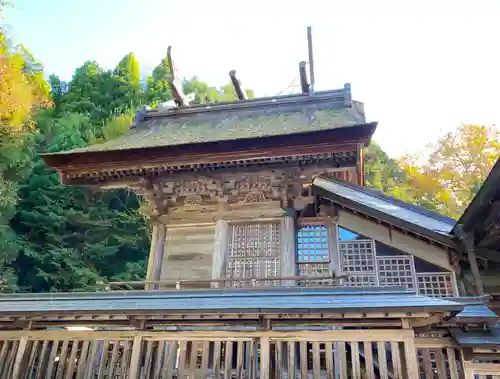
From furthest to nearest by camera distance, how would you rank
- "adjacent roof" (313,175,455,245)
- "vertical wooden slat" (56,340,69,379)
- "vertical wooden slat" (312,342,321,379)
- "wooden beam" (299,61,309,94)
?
"wooden beam" (299,61,309,94) → "adjacent roof" (313,175,455,245) → "vertical wooden slat" (56,340,69,379) → "vertical wooden slat" (312,342,321,379)

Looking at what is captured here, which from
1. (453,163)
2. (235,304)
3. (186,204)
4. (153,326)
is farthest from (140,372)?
(453,163)

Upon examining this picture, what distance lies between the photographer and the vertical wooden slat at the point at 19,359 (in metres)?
6.73

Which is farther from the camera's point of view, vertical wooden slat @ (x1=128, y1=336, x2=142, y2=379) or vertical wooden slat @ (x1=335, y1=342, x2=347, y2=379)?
vertical wooden slat @ (x1=128, y1=336, x2=142, y2=379)

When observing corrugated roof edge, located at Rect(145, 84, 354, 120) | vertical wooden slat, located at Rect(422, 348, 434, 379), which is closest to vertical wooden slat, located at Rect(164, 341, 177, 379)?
vertical wooden slat, located at Rect(422, 348, 434, 379)

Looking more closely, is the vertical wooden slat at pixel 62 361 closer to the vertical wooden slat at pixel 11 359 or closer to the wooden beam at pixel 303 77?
the vertical wooden slat at pixel 11 359

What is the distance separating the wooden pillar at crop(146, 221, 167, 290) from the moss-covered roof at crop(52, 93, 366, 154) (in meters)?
2.14

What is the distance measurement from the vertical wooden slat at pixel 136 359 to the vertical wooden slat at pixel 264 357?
78.0 inches

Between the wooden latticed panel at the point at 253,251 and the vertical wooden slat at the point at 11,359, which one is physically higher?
the wooden latticed panel at the point at 253,251

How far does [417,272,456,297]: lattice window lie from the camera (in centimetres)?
876

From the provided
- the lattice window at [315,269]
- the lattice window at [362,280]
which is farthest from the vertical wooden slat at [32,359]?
the lattice window at [362,280]

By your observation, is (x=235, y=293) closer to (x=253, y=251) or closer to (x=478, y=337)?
(x=253, y=251)

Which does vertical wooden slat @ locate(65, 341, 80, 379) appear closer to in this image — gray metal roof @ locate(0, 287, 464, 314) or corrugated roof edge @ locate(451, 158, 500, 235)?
gray metal roof @ locate(0, 287, 464, 314)

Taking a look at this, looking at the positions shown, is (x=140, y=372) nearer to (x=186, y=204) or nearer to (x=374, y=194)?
(x=186, y=204)

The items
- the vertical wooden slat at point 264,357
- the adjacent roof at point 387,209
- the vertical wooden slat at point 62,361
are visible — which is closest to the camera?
the vertical wooden slat at point 264,357
